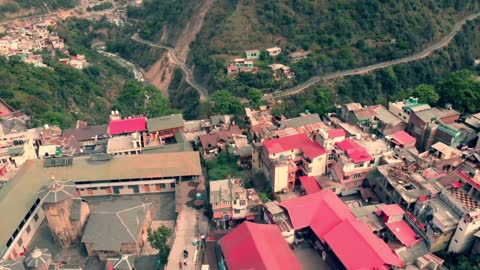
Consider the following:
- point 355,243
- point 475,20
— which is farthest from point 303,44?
point 355,243

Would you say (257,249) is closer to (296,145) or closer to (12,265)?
(296,145)

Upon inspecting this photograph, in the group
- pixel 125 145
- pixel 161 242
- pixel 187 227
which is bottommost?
pixel 187 227

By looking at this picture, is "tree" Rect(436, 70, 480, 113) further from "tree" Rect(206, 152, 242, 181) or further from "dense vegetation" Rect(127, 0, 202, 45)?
"dense vegetation" Rect(127, 0, 202, 45)

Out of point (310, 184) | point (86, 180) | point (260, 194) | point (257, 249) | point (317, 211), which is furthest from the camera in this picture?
point (86, 180)

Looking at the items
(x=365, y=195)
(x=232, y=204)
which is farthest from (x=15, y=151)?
(x=365, y=195)

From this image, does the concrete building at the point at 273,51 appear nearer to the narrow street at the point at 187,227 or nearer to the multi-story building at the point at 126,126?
the multi-story building at the point at 126,126

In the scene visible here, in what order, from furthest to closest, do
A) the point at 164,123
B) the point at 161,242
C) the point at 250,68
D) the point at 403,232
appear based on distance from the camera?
the point at 250,68, the point at 164,123, the point at 161,242, the point at 403,232

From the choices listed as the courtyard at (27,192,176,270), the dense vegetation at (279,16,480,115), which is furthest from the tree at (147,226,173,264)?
the dense vegetation at (279,16,480,115)

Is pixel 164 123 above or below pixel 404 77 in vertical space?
above
